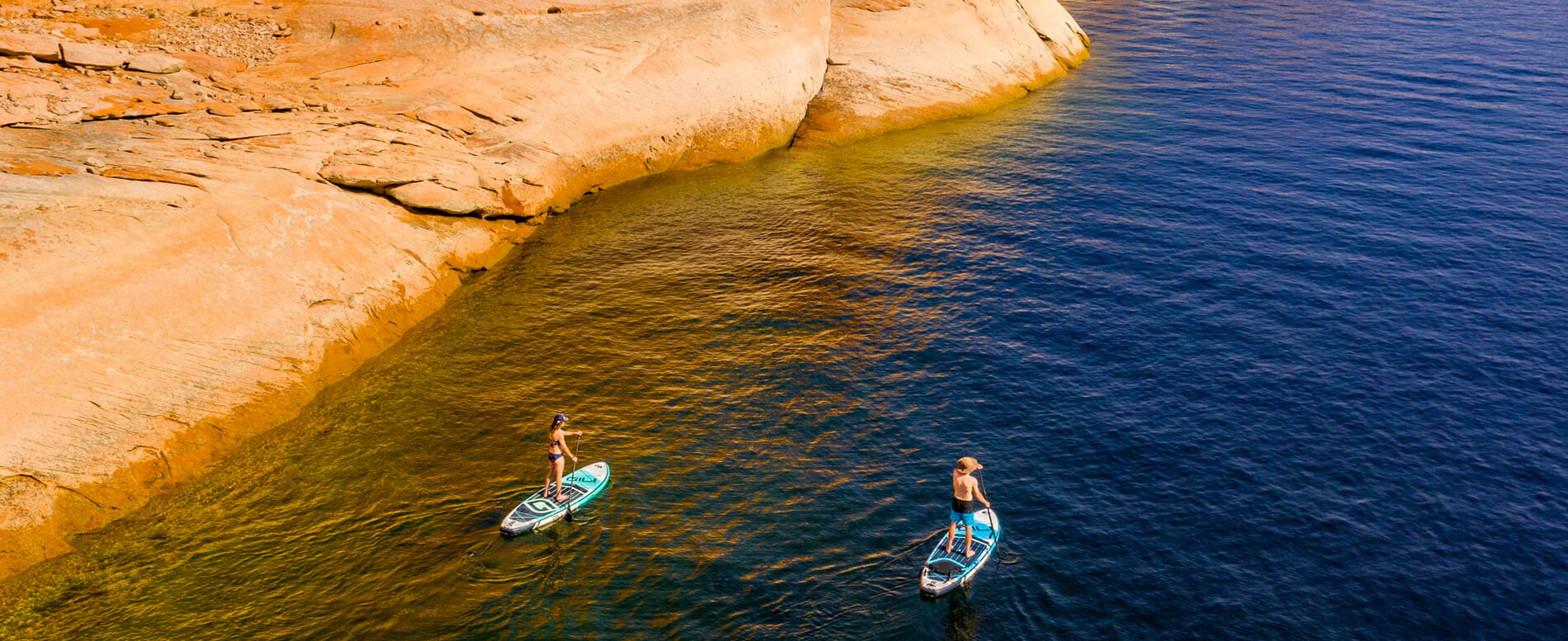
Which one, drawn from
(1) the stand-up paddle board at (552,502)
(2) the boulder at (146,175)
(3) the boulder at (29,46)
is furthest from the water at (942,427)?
(3) the boulder at (29,46)

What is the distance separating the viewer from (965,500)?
76.7 feet

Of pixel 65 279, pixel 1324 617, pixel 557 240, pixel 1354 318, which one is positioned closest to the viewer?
pixel 1324 617

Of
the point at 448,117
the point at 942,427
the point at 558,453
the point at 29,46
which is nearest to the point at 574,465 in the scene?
the point at 558,453

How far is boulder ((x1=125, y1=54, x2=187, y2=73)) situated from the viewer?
38.9 meters

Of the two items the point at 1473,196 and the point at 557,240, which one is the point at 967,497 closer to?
the point at 557,240

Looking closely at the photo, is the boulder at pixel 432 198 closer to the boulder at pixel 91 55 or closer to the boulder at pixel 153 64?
the boulder at pixel 153 64

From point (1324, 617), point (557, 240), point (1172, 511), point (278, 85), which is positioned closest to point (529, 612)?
point (1172, 511)

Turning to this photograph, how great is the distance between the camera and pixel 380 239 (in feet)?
115

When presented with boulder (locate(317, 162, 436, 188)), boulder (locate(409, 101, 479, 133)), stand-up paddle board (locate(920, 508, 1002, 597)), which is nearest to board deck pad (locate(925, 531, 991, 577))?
stand-up paddle board (locate(920, 508, 1002, 597))

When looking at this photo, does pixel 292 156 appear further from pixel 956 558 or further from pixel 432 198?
pixel 956 558

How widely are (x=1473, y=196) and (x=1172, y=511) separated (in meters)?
31.8

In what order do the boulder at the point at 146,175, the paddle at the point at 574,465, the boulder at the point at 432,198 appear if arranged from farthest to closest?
1. the boulder at the point at 432,198
2. the boulder at the point at 146,175
3. the paddle at the point at 574,465

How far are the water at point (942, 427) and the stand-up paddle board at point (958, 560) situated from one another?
1.60ft

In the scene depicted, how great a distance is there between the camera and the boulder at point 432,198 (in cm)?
3659
